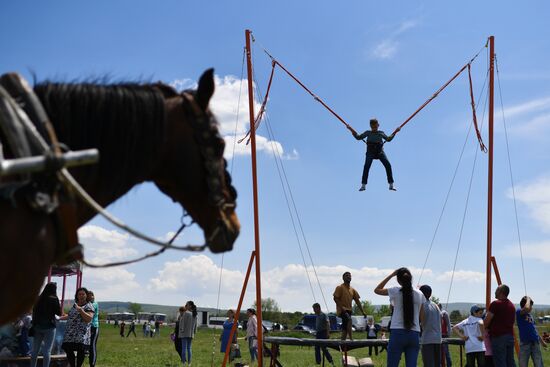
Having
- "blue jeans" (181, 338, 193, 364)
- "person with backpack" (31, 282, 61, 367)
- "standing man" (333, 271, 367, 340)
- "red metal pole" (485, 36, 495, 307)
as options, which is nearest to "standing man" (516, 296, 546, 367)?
"red metal pole" (485, 36, 495, 307)

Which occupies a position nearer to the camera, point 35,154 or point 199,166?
point 35,154

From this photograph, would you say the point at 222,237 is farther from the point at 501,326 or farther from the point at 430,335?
the point at 501,326

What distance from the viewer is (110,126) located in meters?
2.78

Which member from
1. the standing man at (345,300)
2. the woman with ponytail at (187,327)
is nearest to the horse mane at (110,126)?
the standing man at (345,300)

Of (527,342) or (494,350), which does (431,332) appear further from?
(527,342)

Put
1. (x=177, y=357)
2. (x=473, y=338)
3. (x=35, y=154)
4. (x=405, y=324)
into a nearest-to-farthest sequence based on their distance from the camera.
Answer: (x=35, y=154) < (x=405, y=324) < (x=473, y=338) < (x=177, y=357)

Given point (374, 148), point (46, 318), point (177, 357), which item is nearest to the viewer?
point (46, 318)

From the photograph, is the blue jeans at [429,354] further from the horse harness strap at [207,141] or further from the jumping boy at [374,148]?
the horse harness strap at [207,141]

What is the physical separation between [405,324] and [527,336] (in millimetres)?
4082

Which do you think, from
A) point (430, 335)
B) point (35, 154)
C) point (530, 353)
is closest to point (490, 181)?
point (530, 353)

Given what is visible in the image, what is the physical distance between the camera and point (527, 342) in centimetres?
1033

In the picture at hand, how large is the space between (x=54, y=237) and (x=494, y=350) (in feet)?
28.6

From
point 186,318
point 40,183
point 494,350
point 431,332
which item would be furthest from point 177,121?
point 186,318

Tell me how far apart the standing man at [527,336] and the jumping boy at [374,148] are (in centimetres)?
321
